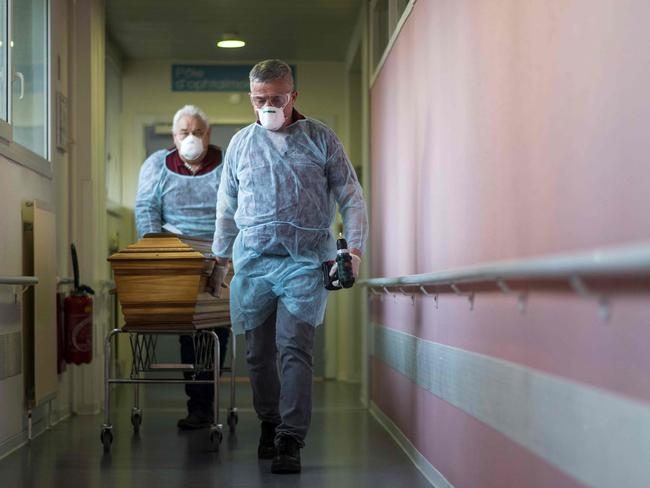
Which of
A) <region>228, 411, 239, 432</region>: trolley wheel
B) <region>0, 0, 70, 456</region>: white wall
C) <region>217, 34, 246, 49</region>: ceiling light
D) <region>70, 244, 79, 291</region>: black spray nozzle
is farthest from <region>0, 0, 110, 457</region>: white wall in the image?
<region>217, 34, 246, 49</region>: ceiling light

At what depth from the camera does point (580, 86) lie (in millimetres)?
2119

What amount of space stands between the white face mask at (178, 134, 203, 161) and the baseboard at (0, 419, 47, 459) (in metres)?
1.64

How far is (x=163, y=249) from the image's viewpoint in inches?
187

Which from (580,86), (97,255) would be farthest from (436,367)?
(97,255)


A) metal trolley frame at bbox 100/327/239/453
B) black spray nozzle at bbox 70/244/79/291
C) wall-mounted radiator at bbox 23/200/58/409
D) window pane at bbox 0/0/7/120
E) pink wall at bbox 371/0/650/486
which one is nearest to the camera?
pink wall at bbox 371/0/650/486

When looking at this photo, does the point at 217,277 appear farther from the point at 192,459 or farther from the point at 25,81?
the point at 25,81

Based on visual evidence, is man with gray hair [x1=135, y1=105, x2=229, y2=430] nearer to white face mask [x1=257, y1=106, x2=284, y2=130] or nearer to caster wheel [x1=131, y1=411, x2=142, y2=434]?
caster wheel [x1=131, y1=411, x2=142, y2=434]

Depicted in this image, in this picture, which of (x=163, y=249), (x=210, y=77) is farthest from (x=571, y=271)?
(x=210, y=77)

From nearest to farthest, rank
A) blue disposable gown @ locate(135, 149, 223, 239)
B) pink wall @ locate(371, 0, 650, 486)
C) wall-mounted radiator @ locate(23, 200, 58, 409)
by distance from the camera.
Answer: pink wall @ locate(371, 0, 650, 486)
wall-mounted radiator @ locate(23, 200, 58, 409)
blue disposable gown @ locate(135, 149, 223, 239)

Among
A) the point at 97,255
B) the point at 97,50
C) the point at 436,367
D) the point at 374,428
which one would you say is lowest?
the point at 374,428

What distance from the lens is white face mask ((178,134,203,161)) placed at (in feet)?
18.3

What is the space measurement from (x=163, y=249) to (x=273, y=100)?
95 centimetres

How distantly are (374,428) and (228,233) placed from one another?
160 centimetres

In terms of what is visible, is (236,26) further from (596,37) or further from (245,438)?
(596,37)
